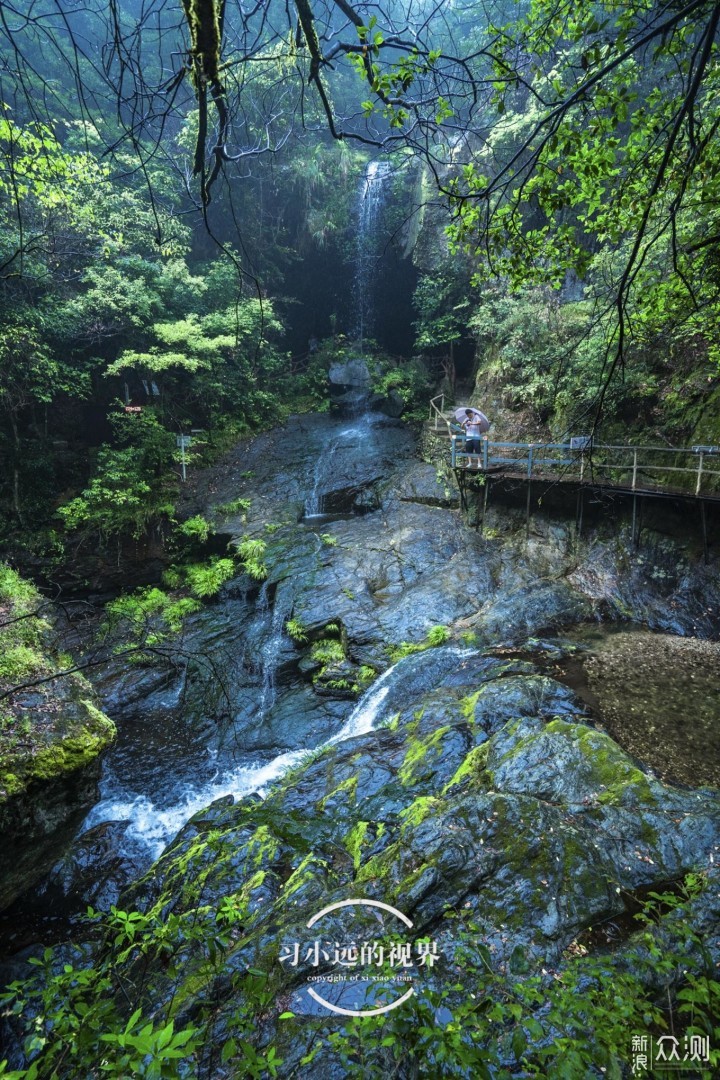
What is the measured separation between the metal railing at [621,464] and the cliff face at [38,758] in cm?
809

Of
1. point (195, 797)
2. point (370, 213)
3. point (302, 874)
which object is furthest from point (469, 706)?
point (370, 213)

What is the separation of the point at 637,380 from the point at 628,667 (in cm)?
599

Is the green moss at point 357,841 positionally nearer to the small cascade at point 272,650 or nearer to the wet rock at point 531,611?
the small cascade at point 272,650

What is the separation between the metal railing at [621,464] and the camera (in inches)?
345

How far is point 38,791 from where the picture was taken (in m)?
4.74

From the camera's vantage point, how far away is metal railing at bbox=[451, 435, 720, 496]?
8766 millimetres

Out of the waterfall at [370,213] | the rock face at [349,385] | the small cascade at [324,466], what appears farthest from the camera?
the waterfall at [370,213]

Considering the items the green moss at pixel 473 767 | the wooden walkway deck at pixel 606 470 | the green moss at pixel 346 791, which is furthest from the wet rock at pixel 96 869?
the wooden walkway deck at pixel 606 470

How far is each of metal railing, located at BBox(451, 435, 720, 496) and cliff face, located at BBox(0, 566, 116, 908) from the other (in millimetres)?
8086

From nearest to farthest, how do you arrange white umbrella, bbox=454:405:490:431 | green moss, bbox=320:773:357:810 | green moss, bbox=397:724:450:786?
green moss, bbox=320:773:357:810 → green moss, bbox=397:724:450:786 → white umbrella, bbox=454:405:490:431

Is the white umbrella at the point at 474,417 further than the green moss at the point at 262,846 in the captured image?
Yes

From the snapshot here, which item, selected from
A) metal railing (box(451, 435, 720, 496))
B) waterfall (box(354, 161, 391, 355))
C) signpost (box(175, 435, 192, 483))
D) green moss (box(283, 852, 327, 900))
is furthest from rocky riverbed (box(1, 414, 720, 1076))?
waterfall (box(354, 161, 391, 355))

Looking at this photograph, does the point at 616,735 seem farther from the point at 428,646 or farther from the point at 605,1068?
the point at 605,1068

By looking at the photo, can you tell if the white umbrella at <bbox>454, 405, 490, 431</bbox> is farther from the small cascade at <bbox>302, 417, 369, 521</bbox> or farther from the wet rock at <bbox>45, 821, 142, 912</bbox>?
the wet rock at <bbox>45, 821, 142, 912</bbox>
